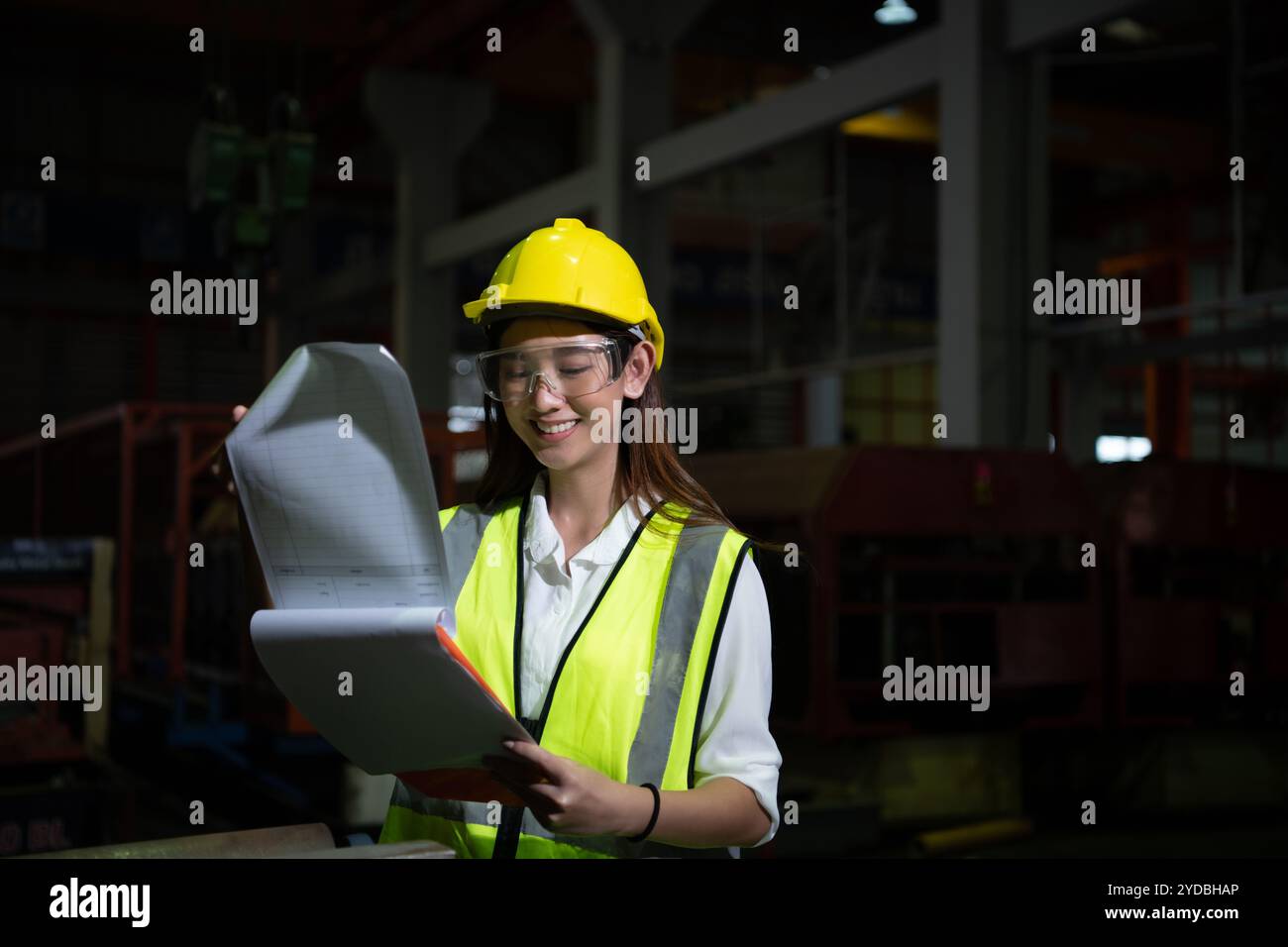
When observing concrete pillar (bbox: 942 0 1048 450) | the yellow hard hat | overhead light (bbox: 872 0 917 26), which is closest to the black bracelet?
the yellow hard hat

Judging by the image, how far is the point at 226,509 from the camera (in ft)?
27.9

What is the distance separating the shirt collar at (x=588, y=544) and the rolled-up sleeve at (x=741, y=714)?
0.55 feet

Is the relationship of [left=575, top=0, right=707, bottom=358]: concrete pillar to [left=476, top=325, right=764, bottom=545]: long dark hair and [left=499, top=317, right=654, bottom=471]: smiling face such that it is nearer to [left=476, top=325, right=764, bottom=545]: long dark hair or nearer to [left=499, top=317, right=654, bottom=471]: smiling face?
[left=476, top=325, right=764, bottom=545]: long dark hair

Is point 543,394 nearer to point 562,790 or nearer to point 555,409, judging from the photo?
point 555,409

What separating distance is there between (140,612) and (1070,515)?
6.32 meters

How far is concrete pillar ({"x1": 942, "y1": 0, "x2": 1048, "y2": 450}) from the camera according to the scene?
742 centimetres

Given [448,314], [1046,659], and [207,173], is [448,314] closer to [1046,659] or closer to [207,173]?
[207,173]

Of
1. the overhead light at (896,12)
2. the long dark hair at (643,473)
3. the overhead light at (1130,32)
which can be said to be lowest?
the long dark hair at (643,473)

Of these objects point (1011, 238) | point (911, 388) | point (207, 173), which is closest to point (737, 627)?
point (1011, 238)

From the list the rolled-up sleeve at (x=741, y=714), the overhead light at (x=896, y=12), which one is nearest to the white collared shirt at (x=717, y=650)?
the rolled-up sleeve at (x=741, y=714)

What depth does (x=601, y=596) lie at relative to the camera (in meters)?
1.63

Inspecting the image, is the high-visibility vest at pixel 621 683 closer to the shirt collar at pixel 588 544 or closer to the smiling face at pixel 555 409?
the shirt collar at pixel 588 544

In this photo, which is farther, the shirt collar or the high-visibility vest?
the shirt collar

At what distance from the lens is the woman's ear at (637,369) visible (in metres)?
1.69
